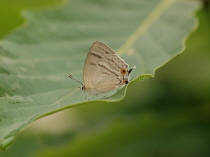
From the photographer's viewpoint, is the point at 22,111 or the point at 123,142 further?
the point at 123,142

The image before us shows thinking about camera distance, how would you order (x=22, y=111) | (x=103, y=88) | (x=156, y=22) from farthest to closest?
(x=156, y=22) → (x=103, y=88) → (x=22, y=111)

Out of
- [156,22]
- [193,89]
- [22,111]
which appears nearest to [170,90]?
[193,89]

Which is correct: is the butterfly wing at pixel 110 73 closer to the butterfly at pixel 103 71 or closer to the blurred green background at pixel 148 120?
the butterfly at pixel 103 71

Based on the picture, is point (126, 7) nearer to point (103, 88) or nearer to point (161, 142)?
point (103, 88)

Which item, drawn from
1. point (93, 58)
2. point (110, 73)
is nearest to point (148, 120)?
point (110, 73)

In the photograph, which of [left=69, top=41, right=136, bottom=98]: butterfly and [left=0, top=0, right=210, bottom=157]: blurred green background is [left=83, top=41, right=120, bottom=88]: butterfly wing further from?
[left=0, top=0, right=210, bottom=157]: blurred green background

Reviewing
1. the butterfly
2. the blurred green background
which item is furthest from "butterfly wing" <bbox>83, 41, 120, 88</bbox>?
the blurred green background
